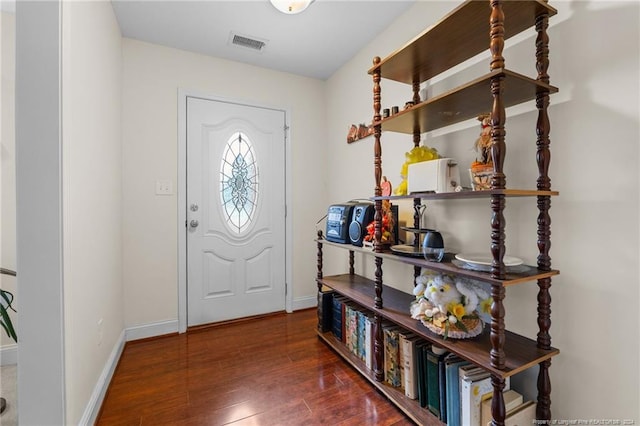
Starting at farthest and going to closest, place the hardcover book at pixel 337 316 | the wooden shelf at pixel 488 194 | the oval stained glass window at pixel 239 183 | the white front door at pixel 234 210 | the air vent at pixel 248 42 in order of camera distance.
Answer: the oval stained glass window at pixel 239 183 < the white front door at pixel 234 210 < the air vent at pixel 248 42 < the hardcover book at pixel 337 316 < the wooden shelf at pixel 488 194

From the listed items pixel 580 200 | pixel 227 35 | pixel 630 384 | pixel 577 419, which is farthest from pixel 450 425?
pixel 227 35

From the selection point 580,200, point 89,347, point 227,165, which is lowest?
point 89,347

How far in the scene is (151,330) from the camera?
7.86 ft

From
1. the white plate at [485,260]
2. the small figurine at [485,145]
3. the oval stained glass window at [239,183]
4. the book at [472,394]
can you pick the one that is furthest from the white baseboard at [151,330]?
the small figurine at [485,145]

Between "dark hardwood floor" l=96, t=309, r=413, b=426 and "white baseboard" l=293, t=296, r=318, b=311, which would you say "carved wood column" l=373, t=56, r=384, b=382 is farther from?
"white baseboard" l=293, t=296, r=318, b=311

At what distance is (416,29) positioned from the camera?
6.42ft

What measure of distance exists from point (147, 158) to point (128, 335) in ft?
4.66

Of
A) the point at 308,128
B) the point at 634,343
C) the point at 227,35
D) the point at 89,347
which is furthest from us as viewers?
the point at 308,128

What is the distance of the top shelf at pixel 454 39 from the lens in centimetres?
120

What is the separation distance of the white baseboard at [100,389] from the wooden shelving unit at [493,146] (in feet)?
4.59

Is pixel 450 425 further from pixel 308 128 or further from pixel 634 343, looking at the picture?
pixel 308 128

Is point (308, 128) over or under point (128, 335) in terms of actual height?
over

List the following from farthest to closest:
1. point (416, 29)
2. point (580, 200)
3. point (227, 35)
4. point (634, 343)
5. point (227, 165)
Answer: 1. point (227, 165)
2. point (227, 35)
3. point (416, 29)
4. point (580, 200)
5. point (634, 343)

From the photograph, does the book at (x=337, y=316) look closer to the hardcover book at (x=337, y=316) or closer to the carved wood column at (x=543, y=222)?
the hardcover book at (x=337, y=316)
